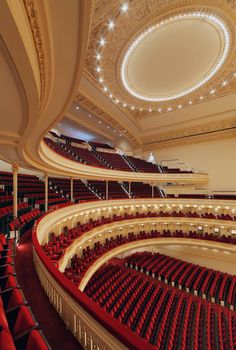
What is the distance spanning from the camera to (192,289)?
1075 centimetres

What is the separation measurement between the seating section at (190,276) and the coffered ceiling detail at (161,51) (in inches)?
491

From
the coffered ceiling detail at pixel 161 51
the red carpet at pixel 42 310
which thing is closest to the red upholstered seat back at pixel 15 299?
the red carpet at pixel 42 310

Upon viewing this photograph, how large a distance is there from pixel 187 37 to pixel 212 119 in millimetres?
8645

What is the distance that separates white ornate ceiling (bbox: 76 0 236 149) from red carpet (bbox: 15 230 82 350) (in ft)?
29.9

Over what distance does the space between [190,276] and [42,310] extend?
1218cm

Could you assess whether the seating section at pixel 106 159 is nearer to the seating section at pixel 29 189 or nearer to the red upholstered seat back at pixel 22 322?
the seating section at pixel 29 189

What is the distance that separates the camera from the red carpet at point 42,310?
1762 millimetres

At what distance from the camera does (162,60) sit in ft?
35.3

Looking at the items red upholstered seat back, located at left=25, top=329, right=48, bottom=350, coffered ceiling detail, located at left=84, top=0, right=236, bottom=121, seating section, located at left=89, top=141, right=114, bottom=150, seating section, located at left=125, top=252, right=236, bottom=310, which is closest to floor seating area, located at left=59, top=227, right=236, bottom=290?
seating section, located at left=125, top=252, right=236, bottom=310

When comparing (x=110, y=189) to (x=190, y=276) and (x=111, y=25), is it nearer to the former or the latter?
(x=190, y=276)

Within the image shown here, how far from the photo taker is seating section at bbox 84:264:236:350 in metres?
6.89

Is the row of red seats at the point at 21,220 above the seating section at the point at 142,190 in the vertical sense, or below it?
below

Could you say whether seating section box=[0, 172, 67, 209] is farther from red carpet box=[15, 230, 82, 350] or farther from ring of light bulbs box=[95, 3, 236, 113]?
ring of light bulbs box=[95, 3, 236, 113]

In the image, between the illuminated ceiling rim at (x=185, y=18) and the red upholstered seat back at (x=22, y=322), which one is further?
the illuminated ceiling rim at (x=185, y=18)
